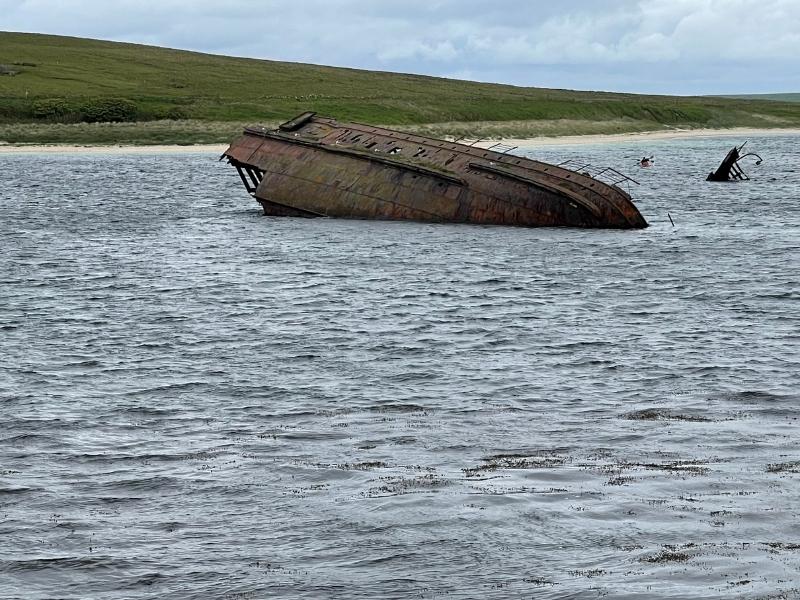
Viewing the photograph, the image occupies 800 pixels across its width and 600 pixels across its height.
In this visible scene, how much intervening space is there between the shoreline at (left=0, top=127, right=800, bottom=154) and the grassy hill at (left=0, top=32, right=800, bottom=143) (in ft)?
6.26

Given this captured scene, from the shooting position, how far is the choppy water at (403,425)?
13.5m

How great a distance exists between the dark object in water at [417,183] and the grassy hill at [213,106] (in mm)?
75770

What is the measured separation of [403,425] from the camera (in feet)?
65.7

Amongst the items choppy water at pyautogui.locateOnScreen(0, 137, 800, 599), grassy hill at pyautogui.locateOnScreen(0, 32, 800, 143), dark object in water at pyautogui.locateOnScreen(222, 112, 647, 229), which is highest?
grassy hill at pyautogui.locateOnScreen(0, 32, 800, 143)

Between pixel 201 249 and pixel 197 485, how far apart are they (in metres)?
32.6

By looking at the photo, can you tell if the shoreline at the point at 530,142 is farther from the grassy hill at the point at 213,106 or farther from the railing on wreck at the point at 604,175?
the railing on wreck at the point at 604,175

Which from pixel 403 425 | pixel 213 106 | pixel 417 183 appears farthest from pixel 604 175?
pixel 213 106

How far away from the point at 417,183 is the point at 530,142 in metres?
92.7

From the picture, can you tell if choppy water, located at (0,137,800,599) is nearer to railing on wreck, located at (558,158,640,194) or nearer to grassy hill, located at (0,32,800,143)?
railing on wreck, located at (558,158,640,194)

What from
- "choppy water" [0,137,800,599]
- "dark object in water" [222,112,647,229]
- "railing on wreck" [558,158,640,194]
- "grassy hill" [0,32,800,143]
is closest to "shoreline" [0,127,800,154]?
"grassy hill" [0,32,800,143]

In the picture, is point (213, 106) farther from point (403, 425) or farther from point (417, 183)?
point (403, 425)

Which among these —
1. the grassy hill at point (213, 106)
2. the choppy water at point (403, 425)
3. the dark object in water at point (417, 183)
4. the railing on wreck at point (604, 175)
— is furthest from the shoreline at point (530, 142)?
the choppy water at point (403, 425)

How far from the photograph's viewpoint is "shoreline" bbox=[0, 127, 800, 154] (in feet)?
399

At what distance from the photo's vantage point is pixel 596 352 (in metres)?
26.4
